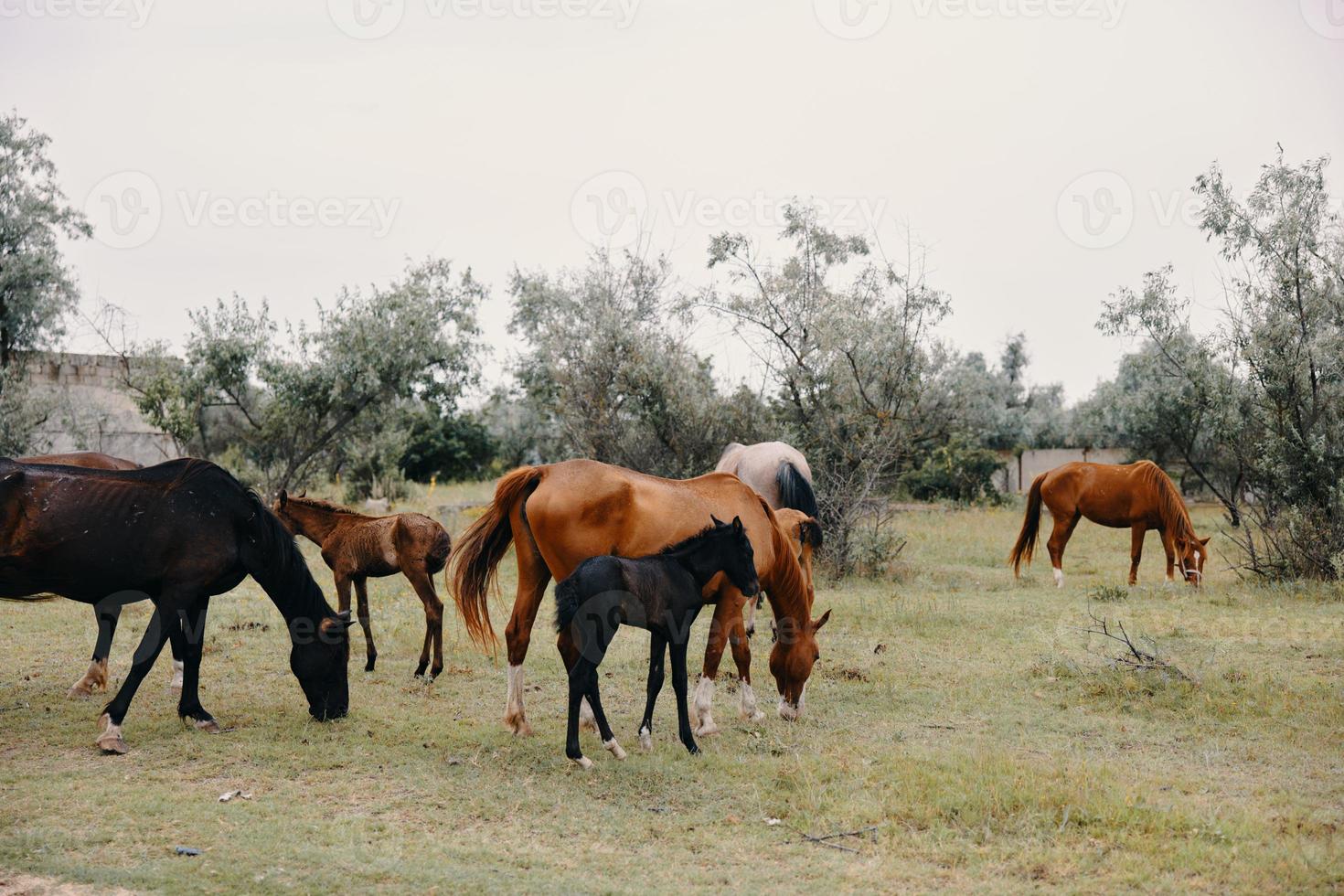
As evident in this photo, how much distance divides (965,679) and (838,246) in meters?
9.12

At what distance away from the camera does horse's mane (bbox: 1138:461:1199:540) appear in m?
13.7

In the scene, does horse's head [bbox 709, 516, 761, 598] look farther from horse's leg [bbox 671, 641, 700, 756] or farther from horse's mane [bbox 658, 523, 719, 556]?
horse's leg [bbox 671, 641, 700, 756]

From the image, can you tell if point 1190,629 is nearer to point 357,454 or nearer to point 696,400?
point 696,400

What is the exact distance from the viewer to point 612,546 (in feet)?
22.5

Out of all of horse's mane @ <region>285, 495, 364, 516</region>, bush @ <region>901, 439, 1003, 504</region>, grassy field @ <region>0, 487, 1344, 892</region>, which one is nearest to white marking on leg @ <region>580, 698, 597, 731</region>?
grassy field @ <region>0, 487, 1344, 892</region>

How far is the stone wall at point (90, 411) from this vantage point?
1944 cm

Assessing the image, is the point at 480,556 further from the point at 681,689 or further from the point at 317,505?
the point at 317,505

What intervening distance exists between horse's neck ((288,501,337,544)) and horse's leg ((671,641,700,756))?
A: 4.00 m

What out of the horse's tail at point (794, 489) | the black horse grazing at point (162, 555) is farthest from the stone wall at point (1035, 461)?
the black horse grazing at point (162, 555)

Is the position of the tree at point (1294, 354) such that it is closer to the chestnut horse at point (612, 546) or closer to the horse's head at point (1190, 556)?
the horse's head at point (1190, 556)

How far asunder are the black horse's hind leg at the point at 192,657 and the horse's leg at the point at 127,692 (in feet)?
0.37

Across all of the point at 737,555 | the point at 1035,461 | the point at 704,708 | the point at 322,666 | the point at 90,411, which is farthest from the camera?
the point at 1035,461

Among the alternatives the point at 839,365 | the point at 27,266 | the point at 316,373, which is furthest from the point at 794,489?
the point at 27,266

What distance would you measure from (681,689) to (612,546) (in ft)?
3.54
